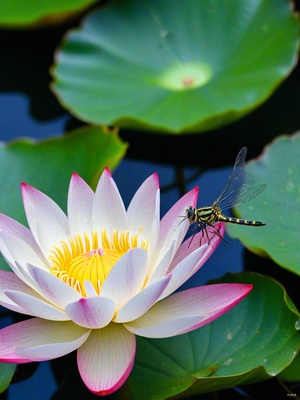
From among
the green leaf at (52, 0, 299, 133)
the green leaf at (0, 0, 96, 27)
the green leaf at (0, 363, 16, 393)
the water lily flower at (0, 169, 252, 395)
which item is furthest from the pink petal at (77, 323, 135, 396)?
the green leaf at (0, 0, 96, 27)

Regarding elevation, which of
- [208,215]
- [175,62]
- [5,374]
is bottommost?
[5,374]

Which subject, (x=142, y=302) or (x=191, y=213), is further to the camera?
(x=191, y=213)

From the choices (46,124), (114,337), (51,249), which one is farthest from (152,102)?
(114,337)

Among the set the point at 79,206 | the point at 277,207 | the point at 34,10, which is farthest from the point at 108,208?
the point at 34,10

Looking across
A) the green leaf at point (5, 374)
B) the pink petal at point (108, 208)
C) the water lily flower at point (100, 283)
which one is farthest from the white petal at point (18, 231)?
the green leaf at point (5, 374)

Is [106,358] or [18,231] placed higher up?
[18,231]

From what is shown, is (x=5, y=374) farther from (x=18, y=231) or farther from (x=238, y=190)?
(x=238, y=190)
